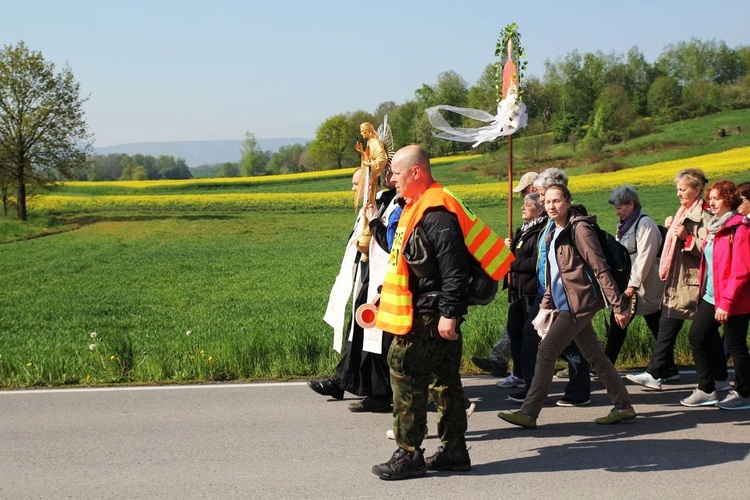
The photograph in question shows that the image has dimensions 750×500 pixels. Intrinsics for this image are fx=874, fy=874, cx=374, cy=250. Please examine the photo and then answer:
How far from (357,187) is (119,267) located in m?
18.1

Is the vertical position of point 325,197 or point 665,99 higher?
point 665,99

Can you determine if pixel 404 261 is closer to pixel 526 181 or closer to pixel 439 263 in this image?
pixel 439 263

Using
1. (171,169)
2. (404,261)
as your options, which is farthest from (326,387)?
(171,169)

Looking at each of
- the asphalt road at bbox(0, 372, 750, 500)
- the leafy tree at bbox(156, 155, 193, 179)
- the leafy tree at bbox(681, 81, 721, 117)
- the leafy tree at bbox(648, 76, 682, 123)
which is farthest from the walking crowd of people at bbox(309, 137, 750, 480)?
the leafy tree at bbox(156, 155, 193, 179)

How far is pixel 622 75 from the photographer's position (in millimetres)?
57719

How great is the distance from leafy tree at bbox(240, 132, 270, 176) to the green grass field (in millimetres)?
40487

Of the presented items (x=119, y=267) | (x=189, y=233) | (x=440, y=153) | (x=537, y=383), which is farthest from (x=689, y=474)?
(x=440, y=153)

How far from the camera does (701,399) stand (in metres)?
6.98

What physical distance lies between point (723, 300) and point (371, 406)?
281 centimetres

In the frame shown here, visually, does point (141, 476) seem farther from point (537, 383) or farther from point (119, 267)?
point (119, 267)

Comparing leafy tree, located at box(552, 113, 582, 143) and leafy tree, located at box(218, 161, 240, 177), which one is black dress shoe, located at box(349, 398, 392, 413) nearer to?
leafy tree, located at box(552, 113, 582, 143)

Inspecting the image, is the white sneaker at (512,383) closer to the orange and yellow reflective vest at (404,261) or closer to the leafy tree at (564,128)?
the orange and yellow reflective vest at (404,261)

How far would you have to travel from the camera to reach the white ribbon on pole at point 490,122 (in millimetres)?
7359

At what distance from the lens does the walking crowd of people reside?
17.2 feet
